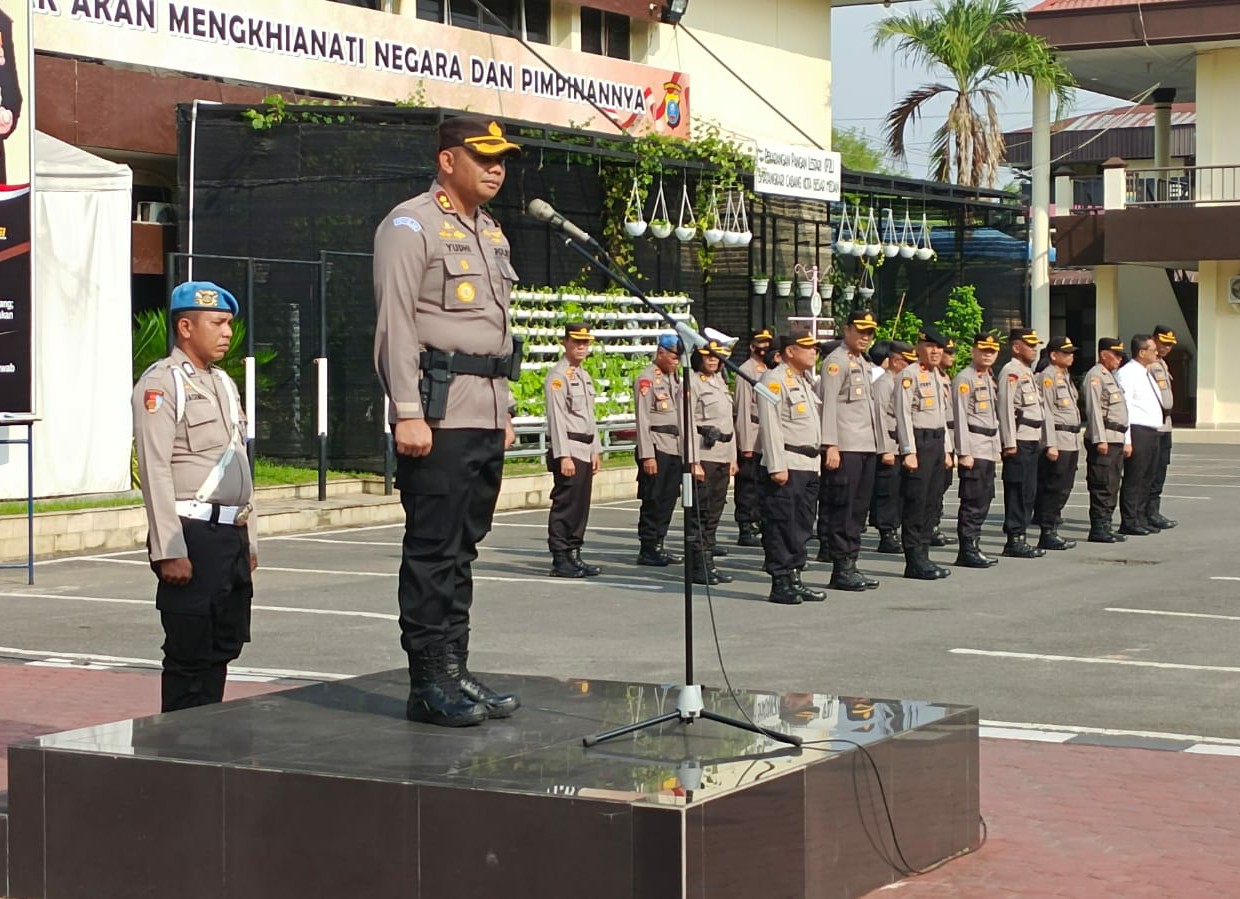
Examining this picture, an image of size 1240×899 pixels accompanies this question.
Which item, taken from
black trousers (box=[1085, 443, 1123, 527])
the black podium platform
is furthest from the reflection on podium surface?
black trousers (box=[1085, 443, 1123, 527])

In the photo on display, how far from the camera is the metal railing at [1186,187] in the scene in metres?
36.5

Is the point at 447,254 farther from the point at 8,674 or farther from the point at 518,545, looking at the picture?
the point at 518,545

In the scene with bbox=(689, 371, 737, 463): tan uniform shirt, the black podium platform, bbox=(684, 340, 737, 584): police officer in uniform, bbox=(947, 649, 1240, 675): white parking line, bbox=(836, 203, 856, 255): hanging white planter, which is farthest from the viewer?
bbox=(836, 203, 856, 255): hanging white planter

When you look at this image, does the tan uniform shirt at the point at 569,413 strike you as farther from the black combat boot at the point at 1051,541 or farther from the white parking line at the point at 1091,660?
the white parking line at the point at 1091,660

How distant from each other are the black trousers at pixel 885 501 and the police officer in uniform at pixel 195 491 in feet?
33.5

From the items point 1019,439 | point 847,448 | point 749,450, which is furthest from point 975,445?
point 847,448

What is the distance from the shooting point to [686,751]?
6.03 meters

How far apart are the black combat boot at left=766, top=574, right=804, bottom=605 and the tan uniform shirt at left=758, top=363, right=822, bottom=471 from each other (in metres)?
0.79

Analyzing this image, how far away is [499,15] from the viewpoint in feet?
89.6

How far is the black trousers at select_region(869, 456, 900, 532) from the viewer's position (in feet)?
54.6

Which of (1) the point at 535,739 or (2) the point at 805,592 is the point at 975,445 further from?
(1) the point at 535,739

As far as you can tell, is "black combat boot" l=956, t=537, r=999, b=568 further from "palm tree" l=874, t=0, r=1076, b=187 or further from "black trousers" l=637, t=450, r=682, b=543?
"palm tree" l=874, t=0, r=1076, b=187

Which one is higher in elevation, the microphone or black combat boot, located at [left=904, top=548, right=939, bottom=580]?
the microphone

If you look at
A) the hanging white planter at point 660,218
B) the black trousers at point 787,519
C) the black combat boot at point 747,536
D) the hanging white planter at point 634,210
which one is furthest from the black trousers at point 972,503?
the hanging white planter at point 660,218
